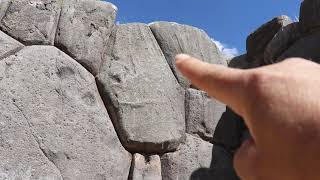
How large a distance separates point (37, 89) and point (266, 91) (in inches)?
81.3

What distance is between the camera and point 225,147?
303cm

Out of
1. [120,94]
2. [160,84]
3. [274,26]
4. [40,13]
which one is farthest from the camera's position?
[274,26]

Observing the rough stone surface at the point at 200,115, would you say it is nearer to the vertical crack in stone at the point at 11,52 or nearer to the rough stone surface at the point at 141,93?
the rough stone surface at the point at 141,93

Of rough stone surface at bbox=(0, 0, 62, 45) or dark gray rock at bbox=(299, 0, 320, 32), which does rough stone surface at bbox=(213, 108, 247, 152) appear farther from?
rough stone surface at bbox=(0, 0, 62, 45)

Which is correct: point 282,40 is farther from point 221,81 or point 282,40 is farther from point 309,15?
point 221,81

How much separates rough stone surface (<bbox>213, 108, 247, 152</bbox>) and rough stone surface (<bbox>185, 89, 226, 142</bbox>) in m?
0.06

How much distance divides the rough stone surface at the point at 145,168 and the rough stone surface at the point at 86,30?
0.49 metres

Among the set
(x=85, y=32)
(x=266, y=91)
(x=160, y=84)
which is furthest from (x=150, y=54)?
(x=266, y=91)

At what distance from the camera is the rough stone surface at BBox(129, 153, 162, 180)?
2.60 meters

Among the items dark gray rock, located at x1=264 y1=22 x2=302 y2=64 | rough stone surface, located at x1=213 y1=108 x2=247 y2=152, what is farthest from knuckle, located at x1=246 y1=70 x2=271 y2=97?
rough stone surface, located at x1=213 y1=108 x2=247 y2=152

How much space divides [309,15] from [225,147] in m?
0.88

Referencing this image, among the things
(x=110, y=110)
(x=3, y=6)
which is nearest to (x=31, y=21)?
(x=3, y=6)

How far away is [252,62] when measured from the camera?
320cm

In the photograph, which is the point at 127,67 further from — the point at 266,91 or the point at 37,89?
the point at 266,91
